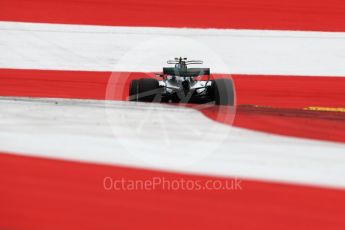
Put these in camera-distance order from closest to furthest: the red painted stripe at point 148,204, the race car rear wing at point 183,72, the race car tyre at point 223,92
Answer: the red painted stripe at point 148,204 < the race car tyre at point 223,92 < the race car rear wing at point 183,72

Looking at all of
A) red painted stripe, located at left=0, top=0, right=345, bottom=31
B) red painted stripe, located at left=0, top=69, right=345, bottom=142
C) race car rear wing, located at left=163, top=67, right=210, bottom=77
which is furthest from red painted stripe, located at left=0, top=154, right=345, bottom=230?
red painted stripe, located at left=0, top=0, right=345, bottom=31

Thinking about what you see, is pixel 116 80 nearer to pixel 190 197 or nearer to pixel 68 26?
pixel 68 26

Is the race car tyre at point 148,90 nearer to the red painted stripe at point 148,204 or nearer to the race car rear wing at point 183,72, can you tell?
the race car rear wing at point 183,72

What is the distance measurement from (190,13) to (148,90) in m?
3.99

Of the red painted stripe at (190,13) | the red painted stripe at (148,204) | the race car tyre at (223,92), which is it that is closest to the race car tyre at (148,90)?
the race car tyre at (223,92)

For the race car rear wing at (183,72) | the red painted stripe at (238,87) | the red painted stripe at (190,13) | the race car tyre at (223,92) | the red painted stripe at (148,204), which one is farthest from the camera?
the red painted stripe at (190,13)

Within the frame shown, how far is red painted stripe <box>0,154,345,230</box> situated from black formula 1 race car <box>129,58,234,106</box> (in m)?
2.74

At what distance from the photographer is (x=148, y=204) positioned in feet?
9.75

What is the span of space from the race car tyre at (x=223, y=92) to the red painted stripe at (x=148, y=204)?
2.75 metres

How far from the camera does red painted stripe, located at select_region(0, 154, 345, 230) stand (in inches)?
106

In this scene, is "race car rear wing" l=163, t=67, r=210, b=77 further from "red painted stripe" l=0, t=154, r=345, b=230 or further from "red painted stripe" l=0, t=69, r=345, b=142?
"red painted stripe" l=0, t=154, r=345, b=230

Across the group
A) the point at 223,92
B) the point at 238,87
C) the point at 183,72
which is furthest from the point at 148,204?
the point at 238,87

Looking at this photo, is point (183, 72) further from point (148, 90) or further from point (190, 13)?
point (190, 13)

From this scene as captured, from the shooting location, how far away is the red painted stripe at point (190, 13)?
9656mm
